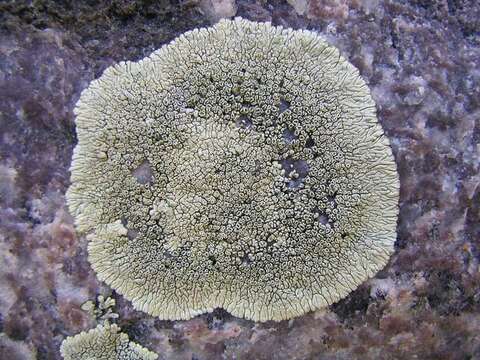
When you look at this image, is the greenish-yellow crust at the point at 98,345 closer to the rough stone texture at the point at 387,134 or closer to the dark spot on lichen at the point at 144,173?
the rough stone texture at the point at 387,134

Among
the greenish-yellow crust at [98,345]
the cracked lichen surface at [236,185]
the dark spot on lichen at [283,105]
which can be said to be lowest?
the greenish-yellow crust at [98,345]

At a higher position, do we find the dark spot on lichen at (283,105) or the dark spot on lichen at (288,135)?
the dark spot on lichen at (283,105)

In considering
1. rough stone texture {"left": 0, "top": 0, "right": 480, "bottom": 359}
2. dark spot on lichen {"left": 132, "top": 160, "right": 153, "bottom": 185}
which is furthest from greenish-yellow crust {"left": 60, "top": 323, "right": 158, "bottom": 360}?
dark spot on lichen {"left": 132, "top": 160, "right": 153, "bottom": 185}

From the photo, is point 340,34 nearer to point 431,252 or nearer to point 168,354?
point 431,252

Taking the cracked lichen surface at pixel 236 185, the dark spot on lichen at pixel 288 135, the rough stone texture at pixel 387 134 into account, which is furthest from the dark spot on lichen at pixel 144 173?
the dark spot on lichen at pixel 288 135

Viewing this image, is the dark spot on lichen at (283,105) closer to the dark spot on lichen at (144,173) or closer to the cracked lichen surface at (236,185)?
the cracked lichen surface at (236,185)

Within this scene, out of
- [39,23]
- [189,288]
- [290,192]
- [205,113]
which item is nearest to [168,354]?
[189,288]
